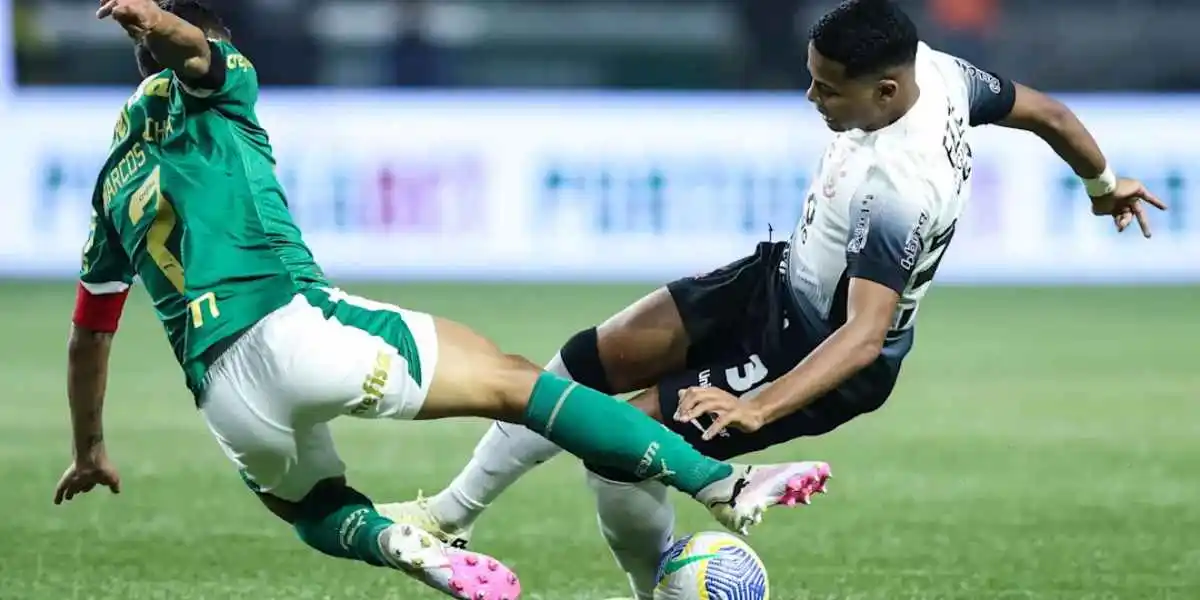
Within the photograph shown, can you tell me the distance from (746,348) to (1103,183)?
4.26 ft

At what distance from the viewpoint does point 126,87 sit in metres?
16.0

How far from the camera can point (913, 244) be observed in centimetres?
476

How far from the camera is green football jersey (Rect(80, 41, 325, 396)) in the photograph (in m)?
4.42

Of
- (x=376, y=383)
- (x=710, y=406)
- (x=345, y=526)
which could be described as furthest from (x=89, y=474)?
(x=710, y=406)

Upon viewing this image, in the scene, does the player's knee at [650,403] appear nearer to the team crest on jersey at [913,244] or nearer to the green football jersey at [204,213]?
the team crest on jersey at [913,244]

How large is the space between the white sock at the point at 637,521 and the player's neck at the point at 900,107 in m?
1.05

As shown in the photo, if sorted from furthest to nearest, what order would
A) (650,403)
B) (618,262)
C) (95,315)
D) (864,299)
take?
(618,262) → (650,403) → (95,315) → (864,299)

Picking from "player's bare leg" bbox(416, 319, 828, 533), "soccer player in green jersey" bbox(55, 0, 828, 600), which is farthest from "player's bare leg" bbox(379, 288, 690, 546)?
"player's bare leg" bbox(416, 319, 828, 533)

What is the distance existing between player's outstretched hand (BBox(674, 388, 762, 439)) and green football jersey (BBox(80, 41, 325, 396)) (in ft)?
2.89

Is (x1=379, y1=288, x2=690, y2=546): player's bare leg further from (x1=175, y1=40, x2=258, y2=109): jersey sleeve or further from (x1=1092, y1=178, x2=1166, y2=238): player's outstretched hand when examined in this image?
(x1=1092, y1=178, x2=1166, y2=238): player's outstretched hand

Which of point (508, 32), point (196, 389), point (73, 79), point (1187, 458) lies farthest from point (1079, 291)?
point (196, 389)

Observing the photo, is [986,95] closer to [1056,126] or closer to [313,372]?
[1056,126]

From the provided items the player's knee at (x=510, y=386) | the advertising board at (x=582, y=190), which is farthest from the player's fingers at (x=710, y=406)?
the advertising board at (x=582, y=190)

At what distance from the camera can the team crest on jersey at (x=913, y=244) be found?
4734mm
